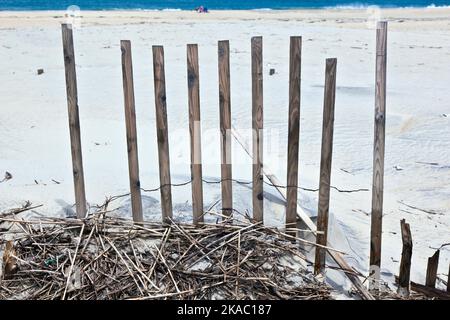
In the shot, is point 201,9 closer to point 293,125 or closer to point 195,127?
point 195,127

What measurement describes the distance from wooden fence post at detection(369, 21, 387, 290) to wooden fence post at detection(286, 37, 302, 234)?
0.42 metres

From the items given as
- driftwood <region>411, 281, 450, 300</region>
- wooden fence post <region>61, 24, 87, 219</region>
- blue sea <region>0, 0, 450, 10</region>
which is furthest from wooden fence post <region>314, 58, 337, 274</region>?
blue sea <region>0, 0, 450, 10</region>

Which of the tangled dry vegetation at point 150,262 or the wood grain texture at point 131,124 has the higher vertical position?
the wood grain texture at point 131,124

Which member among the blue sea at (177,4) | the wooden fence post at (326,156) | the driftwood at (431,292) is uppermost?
the blue sea at (177,4)

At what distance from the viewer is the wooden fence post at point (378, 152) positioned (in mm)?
2889

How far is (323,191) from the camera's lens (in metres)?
3.12

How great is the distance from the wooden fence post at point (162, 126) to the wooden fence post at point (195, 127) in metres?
0.15

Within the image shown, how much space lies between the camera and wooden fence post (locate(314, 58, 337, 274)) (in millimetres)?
2967

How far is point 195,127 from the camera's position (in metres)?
3.26

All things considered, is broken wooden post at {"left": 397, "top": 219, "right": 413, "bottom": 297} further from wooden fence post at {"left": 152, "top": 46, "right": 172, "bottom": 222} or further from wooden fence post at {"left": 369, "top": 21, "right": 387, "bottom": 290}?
wooden fence post at {"left": 152, "top": 46, "right": 172, "bottom": 222}

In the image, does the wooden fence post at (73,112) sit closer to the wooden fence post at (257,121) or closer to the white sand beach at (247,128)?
the white sand beach at (247,128)

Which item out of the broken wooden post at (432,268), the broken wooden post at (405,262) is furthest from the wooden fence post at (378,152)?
the broken wooden post at (432,268)

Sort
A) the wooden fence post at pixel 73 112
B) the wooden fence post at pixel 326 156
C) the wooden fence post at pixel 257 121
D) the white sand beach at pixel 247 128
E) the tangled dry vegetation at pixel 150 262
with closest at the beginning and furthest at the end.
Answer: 1. the tangled dry vegetation at pixel 150 262
2. the wooden fence post at pixel 326 156
3. the wooden fence post at pixel 257 121
4. the wooden fence post at pixel 73 112
5. the white sand beach at pixel 247 128
